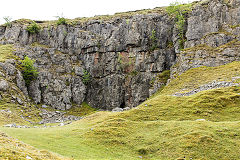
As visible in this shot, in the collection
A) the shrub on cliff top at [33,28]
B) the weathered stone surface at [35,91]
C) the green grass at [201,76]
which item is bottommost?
the weathered stone surface at [35,91]

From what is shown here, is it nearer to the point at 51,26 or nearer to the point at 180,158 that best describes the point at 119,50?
the point at 51,26

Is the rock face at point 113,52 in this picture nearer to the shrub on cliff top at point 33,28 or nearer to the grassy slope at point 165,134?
the shrub on cliff top at point 33,28

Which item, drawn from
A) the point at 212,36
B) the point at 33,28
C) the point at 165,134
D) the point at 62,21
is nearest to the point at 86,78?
the point at 62,21

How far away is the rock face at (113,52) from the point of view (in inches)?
2665

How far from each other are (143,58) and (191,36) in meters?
24.9

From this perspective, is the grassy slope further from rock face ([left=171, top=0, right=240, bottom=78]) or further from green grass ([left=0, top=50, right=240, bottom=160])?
rock face ([left=171, top=0, right=240, bottom=78])

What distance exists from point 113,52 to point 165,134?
69.7 meters

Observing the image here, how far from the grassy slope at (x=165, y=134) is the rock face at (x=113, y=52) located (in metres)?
30.0

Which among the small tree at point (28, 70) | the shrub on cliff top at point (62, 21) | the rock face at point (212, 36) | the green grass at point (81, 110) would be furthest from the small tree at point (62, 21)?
the rock face at point (212, 36)

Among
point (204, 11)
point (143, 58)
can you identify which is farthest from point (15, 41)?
point (204, 11)

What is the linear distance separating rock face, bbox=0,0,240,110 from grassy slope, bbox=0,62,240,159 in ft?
98.4

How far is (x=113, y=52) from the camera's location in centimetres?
8875

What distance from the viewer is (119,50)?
87875 mm

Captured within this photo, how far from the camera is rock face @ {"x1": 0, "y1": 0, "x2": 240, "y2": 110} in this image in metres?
67.7
